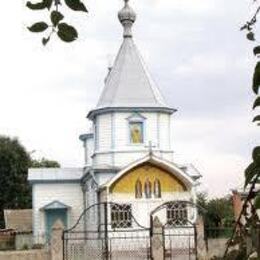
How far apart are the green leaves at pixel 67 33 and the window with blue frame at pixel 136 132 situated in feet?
84.6

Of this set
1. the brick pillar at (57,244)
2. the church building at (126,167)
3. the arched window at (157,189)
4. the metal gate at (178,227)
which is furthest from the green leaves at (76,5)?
the arched window at (157,189)

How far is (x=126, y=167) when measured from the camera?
26094mm

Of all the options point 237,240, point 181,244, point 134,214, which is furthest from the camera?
point 134,214

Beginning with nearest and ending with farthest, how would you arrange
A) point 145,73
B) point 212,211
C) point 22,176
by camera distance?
point 145,73 → point 212,211 → point 22,176

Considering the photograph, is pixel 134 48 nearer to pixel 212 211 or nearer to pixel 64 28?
pixel 212 211

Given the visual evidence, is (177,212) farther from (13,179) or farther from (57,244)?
(13,179)

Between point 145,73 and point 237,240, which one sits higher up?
point 145,73

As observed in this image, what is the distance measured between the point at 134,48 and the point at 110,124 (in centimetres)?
347

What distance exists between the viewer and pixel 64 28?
1.54 m

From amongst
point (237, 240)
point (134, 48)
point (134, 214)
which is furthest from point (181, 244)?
point (237, 240)

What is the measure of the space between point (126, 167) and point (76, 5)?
24.6 meters

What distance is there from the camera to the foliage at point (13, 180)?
136 ft

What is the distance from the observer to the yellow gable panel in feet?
86.9

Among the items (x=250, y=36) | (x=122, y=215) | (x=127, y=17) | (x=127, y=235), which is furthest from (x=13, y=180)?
(x=250, y=36)
